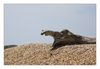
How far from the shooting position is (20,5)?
5051 mm

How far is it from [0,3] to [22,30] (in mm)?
450

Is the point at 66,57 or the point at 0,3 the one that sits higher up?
A: the point at 0,3

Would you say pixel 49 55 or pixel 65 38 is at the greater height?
pixel 65 38

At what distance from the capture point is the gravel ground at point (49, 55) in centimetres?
504

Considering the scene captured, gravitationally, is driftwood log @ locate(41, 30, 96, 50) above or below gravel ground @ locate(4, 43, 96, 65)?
above

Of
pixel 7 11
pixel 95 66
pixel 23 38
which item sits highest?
pixel 7 11

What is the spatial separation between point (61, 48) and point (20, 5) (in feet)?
2.55

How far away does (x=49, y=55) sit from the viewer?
202 inches

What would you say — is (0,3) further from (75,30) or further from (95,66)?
(95,66)

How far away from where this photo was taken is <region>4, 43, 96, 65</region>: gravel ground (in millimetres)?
5035

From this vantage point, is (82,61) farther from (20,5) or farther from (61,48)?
(20,5)

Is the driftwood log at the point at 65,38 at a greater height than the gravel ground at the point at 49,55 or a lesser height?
greater

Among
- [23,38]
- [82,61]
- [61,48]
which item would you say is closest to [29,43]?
[23,38]

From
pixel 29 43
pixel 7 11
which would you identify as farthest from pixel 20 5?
pixel 29 43
